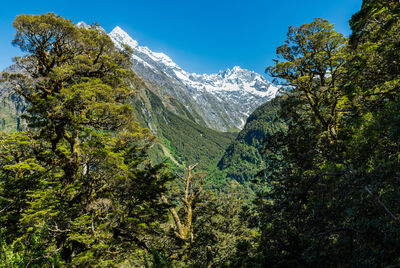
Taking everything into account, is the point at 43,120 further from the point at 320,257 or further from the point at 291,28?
the point at 291,28

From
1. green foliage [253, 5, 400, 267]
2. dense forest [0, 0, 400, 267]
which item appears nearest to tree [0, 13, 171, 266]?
dense forest [0, 0, 400, 267]

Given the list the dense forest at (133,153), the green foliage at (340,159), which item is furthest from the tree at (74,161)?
the green foliage at (340,159)

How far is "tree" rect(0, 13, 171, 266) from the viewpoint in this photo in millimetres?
10539

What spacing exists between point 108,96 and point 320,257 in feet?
40.5

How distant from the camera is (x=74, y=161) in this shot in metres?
12.2

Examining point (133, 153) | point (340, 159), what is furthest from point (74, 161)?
point (340, 159)

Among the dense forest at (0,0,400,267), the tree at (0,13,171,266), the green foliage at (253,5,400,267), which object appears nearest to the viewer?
the green foliage at (253,5,400,267)

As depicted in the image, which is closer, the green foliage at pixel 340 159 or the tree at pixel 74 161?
the green foliage at pixel 340 159

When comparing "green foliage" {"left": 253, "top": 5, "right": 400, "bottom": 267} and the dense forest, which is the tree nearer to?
the dense forest

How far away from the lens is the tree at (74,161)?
10.5 metres

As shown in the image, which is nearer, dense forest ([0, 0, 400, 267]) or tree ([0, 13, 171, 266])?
dense forest ([0, 0, 400, 267])

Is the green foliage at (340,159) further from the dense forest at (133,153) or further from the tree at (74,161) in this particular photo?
the tree at (74,161)

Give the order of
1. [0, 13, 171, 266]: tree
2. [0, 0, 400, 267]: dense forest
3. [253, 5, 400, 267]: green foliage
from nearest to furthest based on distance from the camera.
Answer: [253, 5, 400, 267]: green foliage → [0, 0, 400, 267]: dense forest → [0, 13, 171, 266]: tree

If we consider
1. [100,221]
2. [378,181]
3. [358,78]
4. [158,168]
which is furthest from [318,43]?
[100,221]
